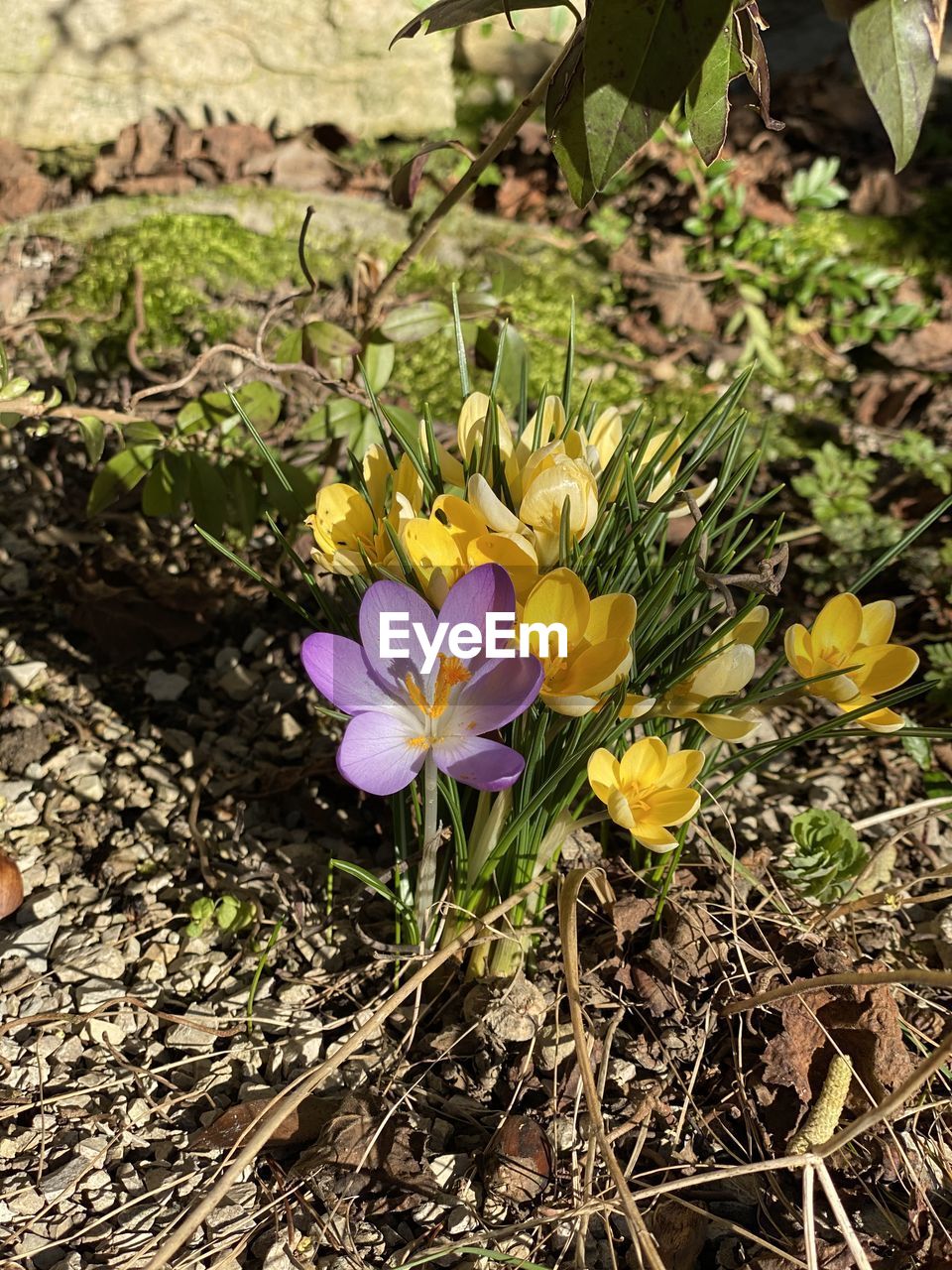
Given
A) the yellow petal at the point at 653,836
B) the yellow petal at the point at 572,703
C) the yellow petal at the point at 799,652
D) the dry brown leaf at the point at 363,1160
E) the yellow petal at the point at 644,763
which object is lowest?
the dry brown leaf at the point at 363,1160

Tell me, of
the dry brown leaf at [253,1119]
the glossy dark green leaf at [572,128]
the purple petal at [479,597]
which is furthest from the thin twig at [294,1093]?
the glossy dark green leaf at [572,128]

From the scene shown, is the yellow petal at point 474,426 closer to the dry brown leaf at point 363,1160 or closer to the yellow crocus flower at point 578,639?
the yellow crocus flower at point 578,639

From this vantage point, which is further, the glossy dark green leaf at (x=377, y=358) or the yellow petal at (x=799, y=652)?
the glossy dark green leaf at (x=377, y=358)

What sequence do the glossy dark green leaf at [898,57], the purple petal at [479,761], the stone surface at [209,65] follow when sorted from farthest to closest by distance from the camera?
1. the stone surface at [209,65]
2. the purple petal at [479,761]
3. the glossy dark green leaf at [898,57]

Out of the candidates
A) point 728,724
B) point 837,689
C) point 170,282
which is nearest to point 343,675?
point 728,724

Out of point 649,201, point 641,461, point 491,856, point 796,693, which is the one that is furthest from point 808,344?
point 491,856

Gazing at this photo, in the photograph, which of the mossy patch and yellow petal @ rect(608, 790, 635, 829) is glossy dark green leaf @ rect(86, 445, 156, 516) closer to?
the mossy patch
